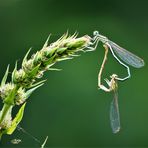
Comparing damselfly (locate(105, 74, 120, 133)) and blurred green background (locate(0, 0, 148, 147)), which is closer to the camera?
damselfly (locate(105, 74, 120, 133))

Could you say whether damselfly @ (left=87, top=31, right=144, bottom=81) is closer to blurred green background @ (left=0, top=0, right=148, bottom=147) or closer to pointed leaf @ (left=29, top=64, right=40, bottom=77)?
pointed leaf @ (left=29, top=64, right=40, bottom=77)

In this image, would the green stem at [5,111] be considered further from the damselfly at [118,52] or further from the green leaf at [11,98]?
the damselfly at [118,52]

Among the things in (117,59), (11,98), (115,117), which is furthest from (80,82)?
(11,98)

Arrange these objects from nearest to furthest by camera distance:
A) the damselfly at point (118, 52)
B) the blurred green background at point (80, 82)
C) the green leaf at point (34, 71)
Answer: the green leaf at point (34, 71) < the damselfly at point (118, 52) < the blurred green background at point (80, 82)

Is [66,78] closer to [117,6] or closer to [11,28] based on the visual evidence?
[11,28]

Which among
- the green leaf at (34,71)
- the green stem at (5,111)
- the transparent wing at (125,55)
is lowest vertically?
the green stem at (5,111)

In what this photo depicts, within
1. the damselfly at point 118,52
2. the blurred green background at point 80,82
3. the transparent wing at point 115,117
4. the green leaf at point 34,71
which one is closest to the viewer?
the green leaf at point 34,71

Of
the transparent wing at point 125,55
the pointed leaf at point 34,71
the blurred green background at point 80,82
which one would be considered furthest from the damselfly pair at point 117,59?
the blurred green background at point 80,82

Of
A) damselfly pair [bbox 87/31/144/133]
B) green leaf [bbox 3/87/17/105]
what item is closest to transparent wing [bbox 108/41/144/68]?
damselfly pair [bbox 87/31/144/133]

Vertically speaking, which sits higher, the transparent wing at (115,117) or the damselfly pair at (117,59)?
the damselfly pair at (117,59)

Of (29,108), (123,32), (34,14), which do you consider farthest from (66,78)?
(34,14)
